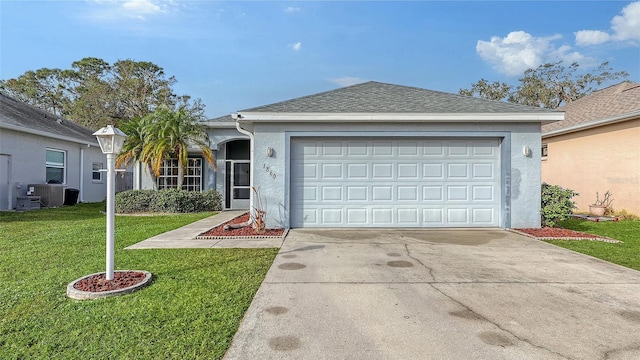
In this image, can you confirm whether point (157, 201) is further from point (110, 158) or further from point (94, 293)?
point (94, 293)

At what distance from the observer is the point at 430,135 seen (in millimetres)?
8438

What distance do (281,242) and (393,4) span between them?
399 inches

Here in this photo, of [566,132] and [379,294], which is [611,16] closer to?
[566,132]

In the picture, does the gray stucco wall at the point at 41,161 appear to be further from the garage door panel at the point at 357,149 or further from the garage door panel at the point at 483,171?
the garage door panel at the point at 483,171

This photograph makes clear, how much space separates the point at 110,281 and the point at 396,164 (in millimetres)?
6699

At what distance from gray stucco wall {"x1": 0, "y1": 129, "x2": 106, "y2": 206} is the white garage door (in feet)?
38.1

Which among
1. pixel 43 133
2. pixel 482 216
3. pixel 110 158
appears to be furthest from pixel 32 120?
pixel 482 216

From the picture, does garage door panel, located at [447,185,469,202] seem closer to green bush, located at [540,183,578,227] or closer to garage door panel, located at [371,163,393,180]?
garage door panel, located at [371,163,393,180]

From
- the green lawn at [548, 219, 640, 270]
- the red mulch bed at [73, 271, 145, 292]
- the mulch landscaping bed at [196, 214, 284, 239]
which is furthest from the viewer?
the mulch landscaping bed at [196, 214, 284, 239]

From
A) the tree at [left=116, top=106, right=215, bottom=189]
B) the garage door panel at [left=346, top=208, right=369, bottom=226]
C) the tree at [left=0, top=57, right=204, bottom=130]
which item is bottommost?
the garage door panel at [left=346, top=208, right=369, bottom=226]

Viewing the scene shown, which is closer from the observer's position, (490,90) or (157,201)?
(157,201)

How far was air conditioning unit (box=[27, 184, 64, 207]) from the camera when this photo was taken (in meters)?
13.2

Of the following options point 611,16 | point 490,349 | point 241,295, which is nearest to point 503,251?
point 490,349

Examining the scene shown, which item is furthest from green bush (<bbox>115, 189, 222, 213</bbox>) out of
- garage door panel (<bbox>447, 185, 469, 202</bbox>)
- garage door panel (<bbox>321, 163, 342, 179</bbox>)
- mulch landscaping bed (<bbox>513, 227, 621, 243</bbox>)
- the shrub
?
mulch landscaping bed (<bbox>513, 227, 621, 243</bbox>)
